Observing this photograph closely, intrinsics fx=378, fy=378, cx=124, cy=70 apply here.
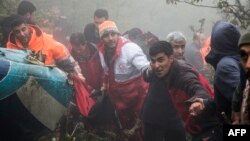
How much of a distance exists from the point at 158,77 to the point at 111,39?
4.76 ft

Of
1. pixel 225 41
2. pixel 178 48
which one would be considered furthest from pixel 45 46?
pixel 225 41

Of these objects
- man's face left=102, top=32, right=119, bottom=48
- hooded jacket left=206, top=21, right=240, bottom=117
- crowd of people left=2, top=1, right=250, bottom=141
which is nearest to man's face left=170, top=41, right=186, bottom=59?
crowd of people left=2, top=1, right=250, bottom=141

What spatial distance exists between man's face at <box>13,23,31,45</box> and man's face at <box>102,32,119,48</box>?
4.44ft

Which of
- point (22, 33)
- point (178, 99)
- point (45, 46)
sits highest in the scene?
point (22, 33)

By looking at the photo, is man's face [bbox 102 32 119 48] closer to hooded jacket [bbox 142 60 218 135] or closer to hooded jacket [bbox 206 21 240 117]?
hooded jacket [bbox 142 60 218 135]

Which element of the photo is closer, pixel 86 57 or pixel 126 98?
pixel 126 98

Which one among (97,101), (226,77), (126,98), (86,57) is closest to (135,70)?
(126,98)

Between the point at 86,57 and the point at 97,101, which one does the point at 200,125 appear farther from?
the point at 86,57

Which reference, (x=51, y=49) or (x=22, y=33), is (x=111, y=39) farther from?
(x=22, y=33)

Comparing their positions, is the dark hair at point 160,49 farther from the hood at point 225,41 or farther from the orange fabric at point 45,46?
the orange fabric at point 45,46

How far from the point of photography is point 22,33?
6516 mm

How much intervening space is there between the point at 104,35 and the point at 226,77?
10.9 ft

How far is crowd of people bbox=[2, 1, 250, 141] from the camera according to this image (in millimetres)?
3535

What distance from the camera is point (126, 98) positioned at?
629 centimetres
